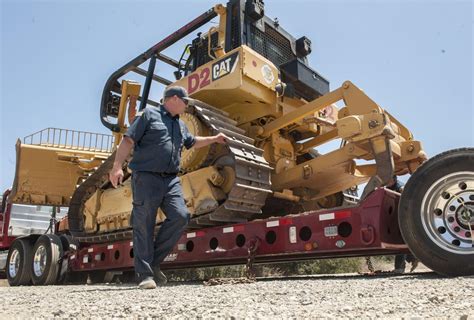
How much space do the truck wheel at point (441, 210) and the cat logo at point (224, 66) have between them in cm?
285

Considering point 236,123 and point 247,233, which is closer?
point 247,233

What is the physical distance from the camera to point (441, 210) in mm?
3789

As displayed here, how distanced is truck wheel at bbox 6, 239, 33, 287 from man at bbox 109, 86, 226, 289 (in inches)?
181

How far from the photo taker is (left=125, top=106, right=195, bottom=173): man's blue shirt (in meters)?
4.14

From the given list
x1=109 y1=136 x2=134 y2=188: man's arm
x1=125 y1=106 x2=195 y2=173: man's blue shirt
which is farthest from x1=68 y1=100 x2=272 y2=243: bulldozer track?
x1=109 y1=136 x2=134 y2=188: man's arm

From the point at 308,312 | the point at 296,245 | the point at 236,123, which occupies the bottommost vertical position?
the point at 308,312

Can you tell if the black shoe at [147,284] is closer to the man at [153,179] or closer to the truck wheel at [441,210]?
the man at [153,179]

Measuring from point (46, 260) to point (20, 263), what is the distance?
82 cm

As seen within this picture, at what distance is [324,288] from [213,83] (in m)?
3.56

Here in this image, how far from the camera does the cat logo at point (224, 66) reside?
5.90 meters

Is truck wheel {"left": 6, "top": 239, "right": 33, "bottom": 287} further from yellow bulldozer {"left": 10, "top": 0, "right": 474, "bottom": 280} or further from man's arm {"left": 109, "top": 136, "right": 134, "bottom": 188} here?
man's arm {"left": 109, "top": 136, "right": 134, "bottom": 188}

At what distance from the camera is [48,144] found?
350 inches

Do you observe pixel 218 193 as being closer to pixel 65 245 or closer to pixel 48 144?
pixel 65 245

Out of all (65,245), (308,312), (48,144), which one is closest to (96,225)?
(65,245)
